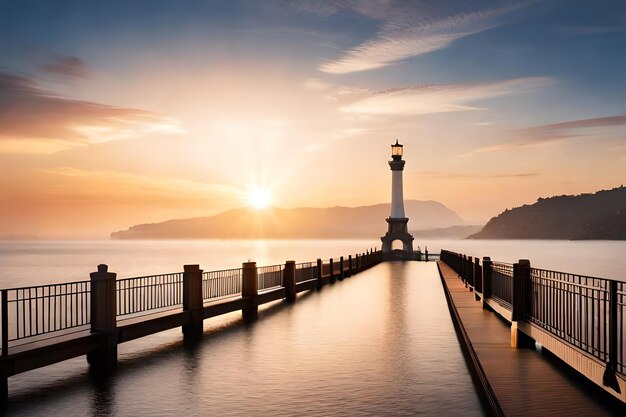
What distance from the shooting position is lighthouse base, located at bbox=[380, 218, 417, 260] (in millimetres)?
95250

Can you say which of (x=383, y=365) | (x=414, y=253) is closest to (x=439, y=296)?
(x=383, y=365)

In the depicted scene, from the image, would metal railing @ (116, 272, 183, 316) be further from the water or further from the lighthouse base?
the lighthouse base

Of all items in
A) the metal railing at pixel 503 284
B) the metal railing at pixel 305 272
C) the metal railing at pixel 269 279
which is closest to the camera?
the metal railing at pixel 503 284

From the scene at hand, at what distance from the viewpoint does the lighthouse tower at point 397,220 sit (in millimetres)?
96000

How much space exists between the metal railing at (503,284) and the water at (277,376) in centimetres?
189

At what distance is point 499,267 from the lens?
74.7 feet

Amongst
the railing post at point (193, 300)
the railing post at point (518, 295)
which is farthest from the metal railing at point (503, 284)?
the railing post at point (193, 300)

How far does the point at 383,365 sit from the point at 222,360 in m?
3.82

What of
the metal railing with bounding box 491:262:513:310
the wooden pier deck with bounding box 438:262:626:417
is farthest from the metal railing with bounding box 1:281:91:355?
the metal railing with bounding box 491:262:513:310

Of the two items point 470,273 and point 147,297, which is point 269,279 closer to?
point 147,297

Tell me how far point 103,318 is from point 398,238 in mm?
83977

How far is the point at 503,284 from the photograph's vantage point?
69.0 ft

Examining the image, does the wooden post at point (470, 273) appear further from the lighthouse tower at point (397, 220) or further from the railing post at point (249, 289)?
the lighthouse tower at point (397, 220)

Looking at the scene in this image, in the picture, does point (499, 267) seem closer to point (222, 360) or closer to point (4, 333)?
point (222, 360)
